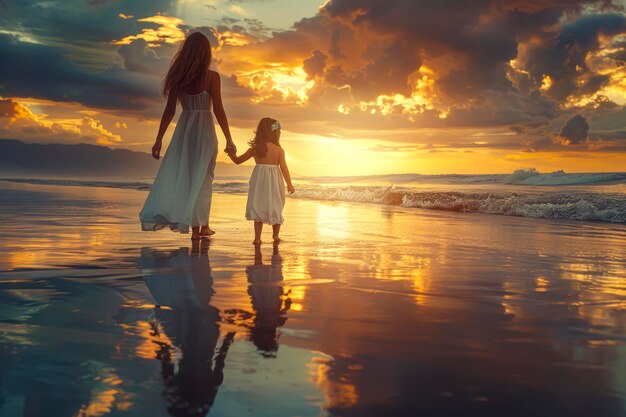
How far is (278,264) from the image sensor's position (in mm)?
6473

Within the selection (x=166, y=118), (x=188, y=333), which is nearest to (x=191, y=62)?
(x=166, y=118)

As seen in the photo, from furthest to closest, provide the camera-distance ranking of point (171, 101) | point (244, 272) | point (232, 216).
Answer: point (232, 216), point (171, 101), point (244, 272)

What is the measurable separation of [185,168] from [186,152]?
0.74 feet

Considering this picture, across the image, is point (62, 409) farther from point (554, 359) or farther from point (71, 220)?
point (71, 220)

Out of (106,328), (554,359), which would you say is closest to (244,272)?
(106,328)

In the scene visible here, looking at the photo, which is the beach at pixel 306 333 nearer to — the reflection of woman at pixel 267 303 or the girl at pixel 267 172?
the reflection of woman at pixel 267 303

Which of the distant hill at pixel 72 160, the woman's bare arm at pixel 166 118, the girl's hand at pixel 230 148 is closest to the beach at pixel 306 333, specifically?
the woman's bare arm at pixel 166 118

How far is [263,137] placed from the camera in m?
9.45

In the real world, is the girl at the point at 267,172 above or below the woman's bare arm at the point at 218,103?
below

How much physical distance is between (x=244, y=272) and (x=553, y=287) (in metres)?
2.75

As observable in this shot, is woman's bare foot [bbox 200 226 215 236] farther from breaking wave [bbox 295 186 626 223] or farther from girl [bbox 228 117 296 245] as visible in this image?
breaking wave [bbox 295 186 626 223]

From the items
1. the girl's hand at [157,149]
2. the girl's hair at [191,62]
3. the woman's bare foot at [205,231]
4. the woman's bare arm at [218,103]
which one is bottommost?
the woman's bare foot at [205,231]

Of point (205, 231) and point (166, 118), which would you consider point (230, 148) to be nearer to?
point (166, 118)

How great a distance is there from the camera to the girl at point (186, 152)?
342 inches
